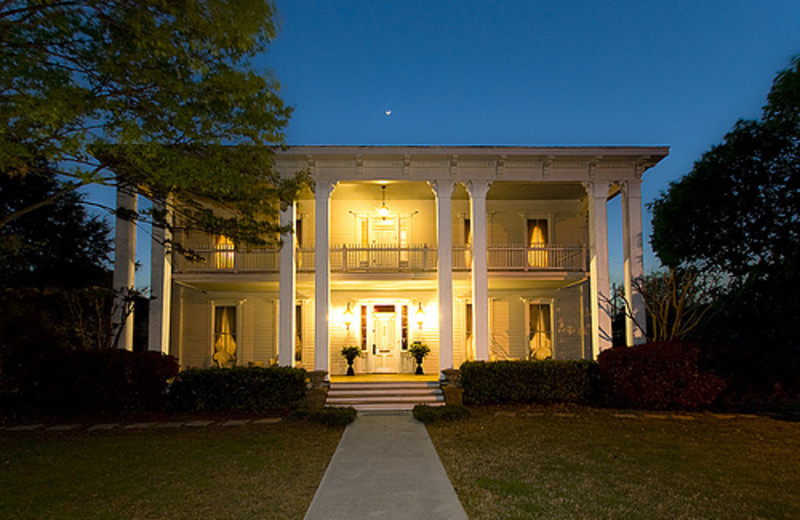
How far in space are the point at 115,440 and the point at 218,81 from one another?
6.47 meters

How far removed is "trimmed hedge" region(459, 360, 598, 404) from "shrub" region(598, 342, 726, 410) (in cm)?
93

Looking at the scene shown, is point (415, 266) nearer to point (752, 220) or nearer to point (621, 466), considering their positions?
point (752, 220)

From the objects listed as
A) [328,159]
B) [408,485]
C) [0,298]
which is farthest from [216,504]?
[328,159]

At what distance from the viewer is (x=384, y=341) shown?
699 inches

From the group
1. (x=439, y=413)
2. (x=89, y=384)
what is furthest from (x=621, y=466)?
(x=89, y=384)

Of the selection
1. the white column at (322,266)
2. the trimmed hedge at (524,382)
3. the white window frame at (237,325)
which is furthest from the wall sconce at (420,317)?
the white window frame at (237,325)

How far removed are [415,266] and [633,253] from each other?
6.16m

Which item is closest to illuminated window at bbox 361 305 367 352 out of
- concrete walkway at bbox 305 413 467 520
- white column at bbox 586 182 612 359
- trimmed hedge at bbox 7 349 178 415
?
trimmed hedge at bbox 7 349 178 415

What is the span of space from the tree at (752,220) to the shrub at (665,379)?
1.26 meters

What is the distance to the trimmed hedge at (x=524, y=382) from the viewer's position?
42.1 feet

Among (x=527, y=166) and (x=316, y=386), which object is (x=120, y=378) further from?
(x=527, y=166)

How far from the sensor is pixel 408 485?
6.61m

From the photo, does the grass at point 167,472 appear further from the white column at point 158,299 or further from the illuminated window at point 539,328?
the illuminated window at point 539,328

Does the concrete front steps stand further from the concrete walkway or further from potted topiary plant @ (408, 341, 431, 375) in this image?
potted topiary plant @ (408, 341, 431, 375)
